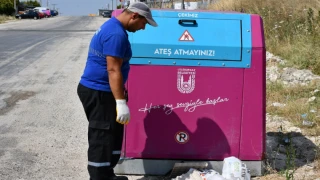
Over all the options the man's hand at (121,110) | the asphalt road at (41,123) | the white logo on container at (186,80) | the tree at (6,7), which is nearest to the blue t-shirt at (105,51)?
the man's hand at (121,110)

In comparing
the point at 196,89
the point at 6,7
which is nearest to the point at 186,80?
the point at 196,89

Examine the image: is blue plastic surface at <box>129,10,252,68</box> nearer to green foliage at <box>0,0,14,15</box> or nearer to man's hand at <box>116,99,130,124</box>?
man's hand at <box>116,99,130,124</box>

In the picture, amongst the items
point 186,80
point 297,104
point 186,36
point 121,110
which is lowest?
point 297,104

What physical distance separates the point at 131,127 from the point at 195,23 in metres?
1.09

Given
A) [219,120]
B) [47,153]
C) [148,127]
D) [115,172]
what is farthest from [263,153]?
[47,153]

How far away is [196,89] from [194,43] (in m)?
0.41

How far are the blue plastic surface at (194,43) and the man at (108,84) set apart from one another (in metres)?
0.43

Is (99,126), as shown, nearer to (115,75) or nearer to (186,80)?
(115,75)

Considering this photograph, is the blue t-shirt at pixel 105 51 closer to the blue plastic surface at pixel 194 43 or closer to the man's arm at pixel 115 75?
the man's arm at pixel 115 75

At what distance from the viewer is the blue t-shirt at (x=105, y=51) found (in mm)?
3607

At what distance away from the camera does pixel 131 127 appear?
436 centimetres

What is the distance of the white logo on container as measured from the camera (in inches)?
169

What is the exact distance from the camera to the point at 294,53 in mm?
10117

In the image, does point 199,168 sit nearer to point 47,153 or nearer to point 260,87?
point 260,87
